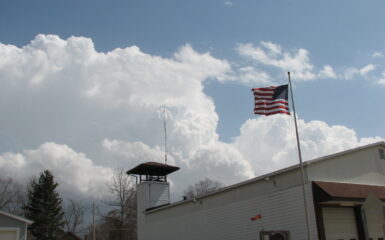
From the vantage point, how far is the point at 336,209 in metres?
23.6

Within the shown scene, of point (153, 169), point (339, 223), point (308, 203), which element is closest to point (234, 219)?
point (308, 203)

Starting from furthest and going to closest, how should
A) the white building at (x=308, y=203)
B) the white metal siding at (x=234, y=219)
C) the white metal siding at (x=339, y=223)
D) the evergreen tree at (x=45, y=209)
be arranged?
the evergreen tree at (x=45, y=209) < the white metal siding at (x=234, y=219) < the white metal siding at (x=339, y=223) < the white building at (x=308, y=203)

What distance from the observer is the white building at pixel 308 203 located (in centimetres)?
2242

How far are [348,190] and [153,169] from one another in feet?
73.8

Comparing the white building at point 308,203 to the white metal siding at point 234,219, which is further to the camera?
the white metal siding at point 234,219

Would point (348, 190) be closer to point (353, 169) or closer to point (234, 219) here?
point (353, 169)

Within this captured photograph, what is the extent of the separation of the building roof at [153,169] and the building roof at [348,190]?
20.8 meters

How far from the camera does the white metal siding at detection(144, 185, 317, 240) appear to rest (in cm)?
2317

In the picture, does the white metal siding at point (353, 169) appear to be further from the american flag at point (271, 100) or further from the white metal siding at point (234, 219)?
the american flag at point (271, 100)

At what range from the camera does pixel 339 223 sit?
2350 centimetres

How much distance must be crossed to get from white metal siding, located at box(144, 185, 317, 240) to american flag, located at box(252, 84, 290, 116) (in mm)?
5149

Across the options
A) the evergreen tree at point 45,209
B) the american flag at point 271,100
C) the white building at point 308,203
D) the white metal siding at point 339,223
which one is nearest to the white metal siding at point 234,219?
the white building at point 308,203

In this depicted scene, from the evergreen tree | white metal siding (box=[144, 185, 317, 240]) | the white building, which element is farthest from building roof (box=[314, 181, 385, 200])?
the evergreen tree

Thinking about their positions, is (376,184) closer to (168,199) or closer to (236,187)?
(236,187)
